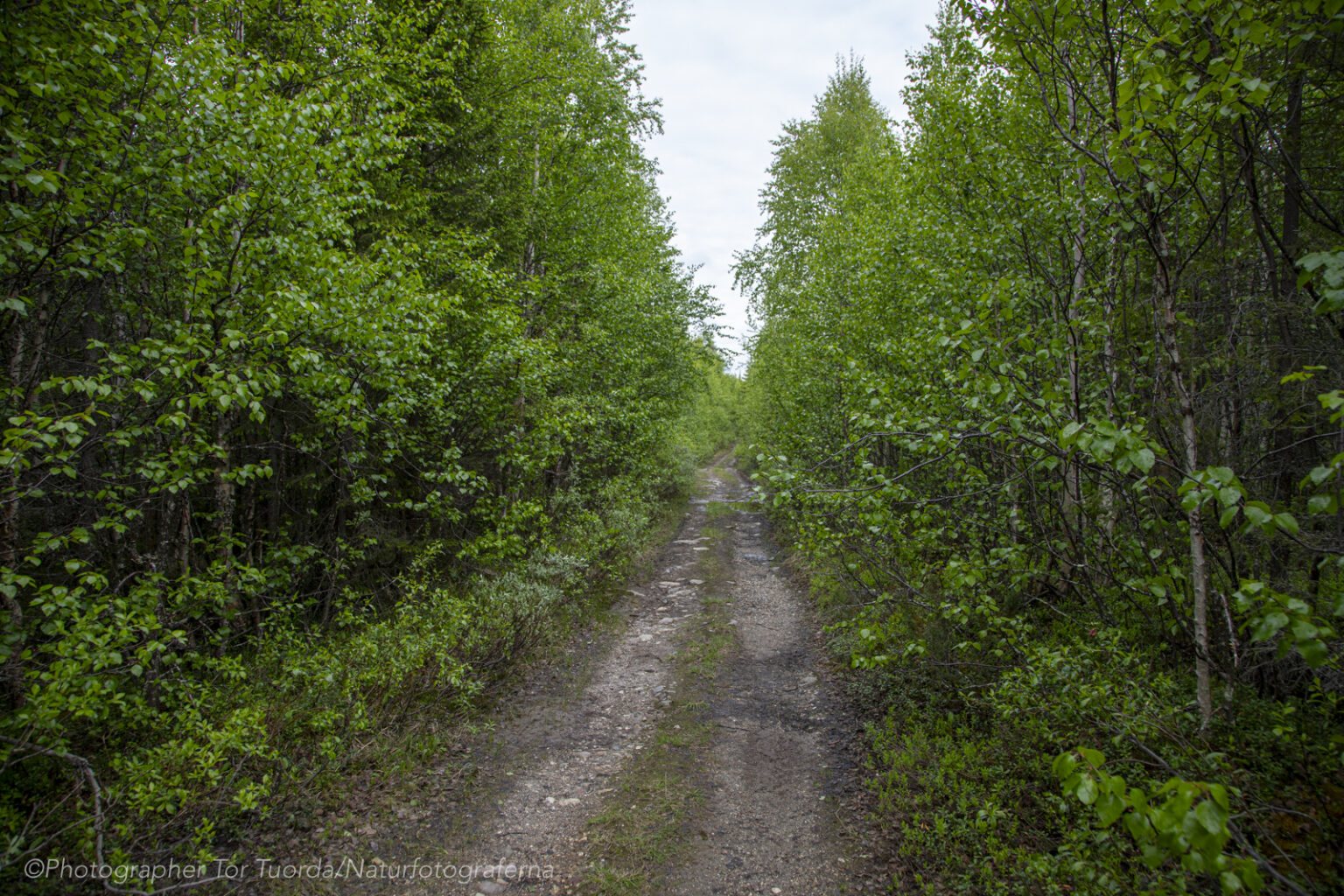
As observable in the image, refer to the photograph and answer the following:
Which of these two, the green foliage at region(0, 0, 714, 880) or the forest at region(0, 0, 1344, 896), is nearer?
the forest at region(0, 0, 1344, 896)

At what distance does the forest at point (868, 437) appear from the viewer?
137 inches

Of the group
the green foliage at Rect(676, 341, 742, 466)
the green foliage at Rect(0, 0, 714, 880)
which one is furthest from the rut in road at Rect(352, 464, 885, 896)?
the green foliage at Rect(676, 341, 742, 466)

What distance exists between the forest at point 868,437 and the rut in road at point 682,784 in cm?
57

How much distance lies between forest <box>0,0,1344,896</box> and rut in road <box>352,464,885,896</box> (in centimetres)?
57

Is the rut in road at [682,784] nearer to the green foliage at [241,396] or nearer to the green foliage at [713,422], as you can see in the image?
the green foliage at [241,396]

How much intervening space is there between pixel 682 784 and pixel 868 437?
Result: 413 centimetres

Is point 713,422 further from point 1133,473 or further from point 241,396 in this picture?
point 241,396

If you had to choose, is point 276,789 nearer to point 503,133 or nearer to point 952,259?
point 952,259

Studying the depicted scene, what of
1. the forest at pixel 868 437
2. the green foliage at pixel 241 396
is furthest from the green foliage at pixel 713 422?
the forest at pixel 868 437

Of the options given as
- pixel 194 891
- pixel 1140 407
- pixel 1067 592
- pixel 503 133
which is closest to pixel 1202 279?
pixel 1140 407

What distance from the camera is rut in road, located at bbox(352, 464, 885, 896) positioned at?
14.9ft

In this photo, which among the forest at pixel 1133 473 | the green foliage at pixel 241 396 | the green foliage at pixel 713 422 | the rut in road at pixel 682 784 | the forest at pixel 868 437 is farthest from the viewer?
the green foliage at pixel 713 422

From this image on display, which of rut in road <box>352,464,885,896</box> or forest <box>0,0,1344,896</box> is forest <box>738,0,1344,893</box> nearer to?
forest <box>0,0,1344,896</box>

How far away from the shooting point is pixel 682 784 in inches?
226
